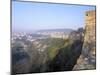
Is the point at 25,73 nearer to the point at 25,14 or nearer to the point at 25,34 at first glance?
the point at 25,34

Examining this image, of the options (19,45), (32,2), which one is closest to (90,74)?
(19,45)

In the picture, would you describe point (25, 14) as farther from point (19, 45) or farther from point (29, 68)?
point (29, 68)

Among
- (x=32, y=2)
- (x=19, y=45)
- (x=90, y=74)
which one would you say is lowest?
(x=90, y=74)

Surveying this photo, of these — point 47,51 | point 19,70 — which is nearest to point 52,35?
point 47,51

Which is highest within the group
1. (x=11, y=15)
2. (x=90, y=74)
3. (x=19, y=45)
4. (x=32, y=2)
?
(x=32, y=2)

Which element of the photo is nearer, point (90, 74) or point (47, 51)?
point (47, 51)

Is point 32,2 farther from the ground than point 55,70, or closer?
farther from the ground
